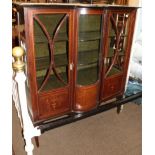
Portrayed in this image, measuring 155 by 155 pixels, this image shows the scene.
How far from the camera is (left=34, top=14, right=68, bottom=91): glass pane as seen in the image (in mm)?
1465

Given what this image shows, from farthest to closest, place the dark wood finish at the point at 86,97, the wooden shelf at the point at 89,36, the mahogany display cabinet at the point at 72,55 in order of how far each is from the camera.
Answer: the dark wood finish at the point at 86,97 → the wooden shelf at the point at 89,36 → the mahogany display cabinet at the point at 72,55

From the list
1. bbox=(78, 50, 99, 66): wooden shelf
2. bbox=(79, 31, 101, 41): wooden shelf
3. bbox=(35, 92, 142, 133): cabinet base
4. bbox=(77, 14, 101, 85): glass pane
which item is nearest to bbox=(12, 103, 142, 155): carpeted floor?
bbox=(35, 92, 142, 133): cabinet base

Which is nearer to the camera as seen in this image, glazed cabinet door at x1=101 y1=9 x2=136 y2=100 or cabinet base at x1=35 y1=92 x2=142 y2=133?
cabinet base at x1=35 y1=92 x2=142 y2=133

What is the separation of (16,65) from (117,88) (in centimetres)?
129

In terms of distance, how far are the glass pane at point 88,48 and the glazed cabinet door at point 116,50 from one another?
111 millimetres

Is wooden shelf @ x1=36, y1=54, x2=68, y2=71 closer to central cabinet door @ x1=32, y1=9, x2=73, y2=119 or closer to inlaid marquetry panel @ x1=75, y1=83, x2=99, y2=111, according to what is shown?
central cabinet door @ x1=32, y1=9, x2=73, y2=119

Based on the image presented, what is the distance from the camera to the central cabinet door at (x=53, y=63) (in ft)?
4.86

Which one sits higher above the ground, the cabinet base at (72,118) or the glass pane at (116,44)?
the glass pane at (116,44)

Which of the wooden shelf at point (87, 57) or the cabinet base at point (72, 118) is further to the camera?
the wooden shelf at point (87, 57)

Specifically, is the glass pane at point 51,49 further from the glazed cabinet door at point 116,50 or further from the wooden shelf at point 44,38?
the glazed cabinet door at point 116,50

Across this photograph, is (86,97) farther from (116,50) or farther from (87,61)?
(116,50)

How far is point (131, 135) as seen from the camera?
6.36 feet

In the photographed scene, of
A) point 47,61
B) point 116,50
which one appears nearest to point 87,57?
point 116,50

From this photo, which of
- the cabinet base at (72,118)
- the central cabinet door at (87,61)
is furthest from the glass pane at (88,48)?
the cabinet base at (72,118)
